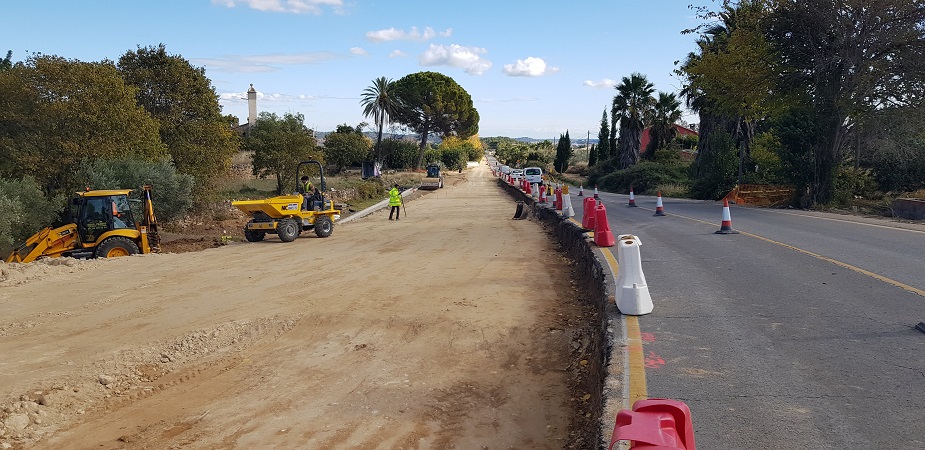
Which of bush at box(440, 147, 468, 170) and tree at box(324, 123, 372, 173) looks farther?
bush at box(440, 147, 468, 170)

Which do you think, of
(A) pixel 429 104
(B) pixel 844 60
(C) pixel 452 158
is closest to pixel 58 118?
(B) pixel 844 60

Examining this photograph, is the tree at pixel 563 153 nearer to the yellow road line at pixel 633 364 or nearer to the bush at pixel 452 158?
the bush at pixel 452 158

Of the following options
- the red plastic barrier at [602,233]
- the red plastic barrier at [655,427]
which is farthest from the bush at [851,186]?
the red plastic barrier at [655,427]

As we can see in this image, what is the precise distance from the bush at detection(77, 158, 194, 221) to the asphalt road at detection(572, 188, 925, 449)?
17.3 metres

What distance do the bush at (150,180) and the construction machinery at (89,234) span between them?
403 cm

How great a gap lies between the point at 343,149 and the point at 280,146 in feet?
94.3

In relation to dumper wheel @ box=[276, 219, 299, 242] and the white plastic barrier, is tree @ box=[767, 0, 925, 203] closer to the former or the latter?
dumper wheel @ box=[276, 219, 299, 242]

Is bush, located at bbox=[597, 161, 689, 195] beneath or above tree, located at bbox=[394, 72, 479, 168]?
beneath

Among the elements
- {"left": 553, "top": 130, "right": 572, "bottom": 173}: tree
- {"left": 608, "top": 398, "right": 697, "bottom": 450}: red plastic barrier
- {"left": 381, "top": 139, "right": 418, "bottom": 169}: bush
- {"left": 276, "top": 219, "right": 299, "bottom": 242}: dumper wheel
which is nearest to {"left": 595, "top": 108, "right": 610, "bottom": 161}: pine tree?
{"left": 553, "top": 130, "right": 572, "bottom": 173}: tree

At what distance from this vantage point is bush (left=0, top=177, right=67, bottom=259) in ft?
54.2

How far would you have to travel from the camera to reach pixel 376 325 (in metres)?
9.06

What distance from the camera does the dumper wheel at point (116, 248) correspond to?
16.5 m

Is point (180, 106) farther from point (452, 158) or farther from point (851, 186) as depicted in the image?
point (452, 158)

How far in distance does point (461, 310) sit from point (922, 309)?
222 inches
